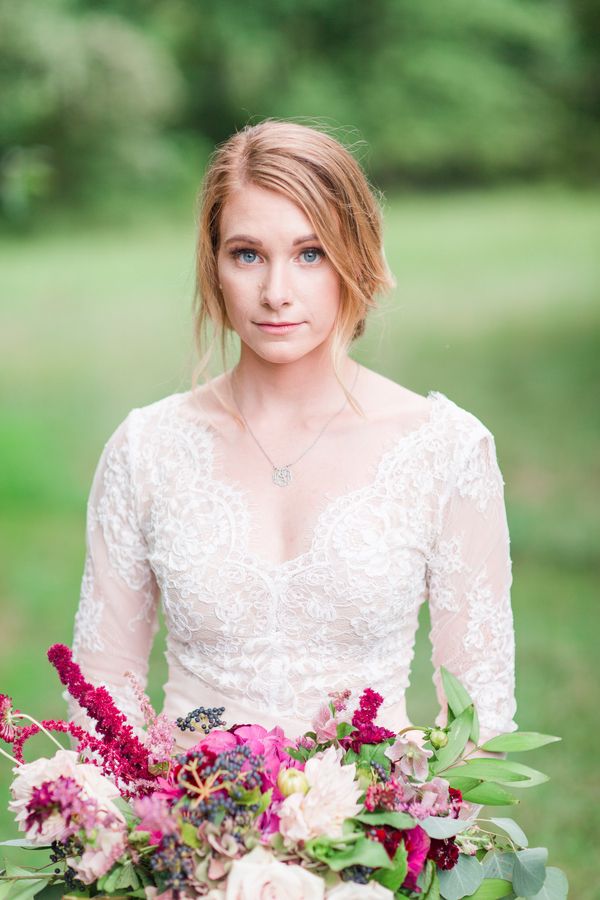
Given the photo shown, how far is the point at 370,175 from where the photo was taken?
697 centimetres

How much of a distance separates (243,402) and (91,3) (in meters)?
5.42

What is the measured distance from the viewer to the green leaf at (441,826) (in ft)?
4.80

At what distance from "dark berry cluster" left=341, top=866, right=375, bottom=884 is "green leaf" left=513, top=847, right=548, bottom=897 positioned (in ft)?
1.01

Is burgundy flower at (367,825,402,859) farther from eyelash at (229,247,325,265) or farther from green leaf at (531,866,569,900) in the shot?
eyelash at (229,247,325,265)

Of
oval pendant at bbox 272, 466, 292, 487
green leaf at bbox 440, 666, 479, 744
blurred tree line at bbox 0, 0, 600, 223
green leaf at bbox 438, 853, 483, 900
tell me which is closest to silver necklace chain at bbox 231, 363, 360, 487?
oval pendant at bbox 272, 466, 292, 487

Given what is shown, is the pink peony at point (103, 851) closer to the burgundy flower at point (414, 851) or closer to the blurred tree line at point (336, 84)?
the burgundy flower at point (414, 851)

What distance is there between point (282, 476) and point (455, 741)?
755 millimetres

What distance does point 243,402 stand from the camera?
2.35 meters

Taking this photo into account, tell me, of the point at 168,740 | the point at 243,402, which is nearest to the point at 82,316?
the point at 243,402

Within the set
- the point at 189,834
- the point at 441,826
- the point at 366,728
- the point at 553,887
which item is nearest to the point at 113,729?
the point at 189,834

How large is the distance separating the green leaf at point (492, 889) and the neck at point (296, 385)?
3.20 ft

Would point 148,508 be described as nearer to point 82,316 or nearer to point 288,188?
point 288,188

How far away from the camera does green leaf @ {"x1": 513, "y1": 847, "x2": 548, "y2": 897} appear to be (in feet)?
5.14

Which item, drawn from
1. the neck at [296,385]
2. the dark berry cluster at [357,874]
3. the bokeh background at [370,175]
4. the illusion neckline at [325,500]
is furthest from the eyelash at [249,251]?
the bokeh background at [370,175]
